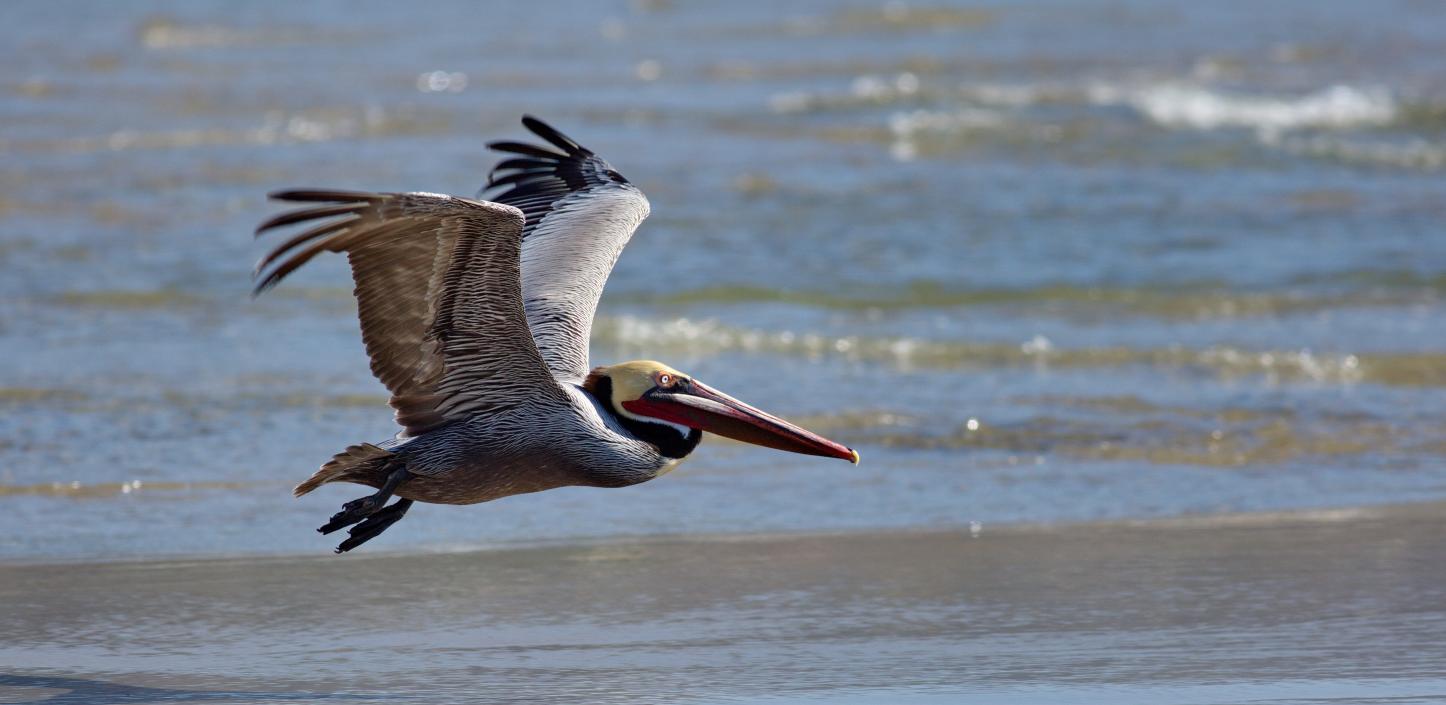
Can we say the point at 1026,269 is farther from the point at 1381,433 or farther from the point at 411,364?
the point at 411,364

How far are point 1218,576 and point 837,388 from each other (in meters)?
3.31

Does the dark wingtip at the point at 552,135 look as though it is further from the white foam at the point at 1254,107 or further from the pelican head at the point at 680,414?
the white foam at the point at 1254,107

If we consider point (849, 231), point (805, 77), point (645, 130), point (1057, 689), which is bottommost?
point (1057, 689)

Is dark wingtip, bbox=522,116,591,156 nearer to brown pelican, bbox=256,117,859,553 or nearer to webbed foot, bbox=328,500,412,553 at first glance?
brown pelican, bbox=256,117,859,553

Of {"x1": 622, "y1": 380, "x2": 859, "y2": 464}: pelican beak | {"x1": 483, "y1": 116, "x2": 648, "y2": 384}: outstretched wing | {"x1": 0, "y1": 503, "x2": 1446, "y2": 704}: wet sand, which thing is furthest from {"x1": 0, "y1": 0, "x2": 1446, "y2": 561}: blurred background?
{"x1": 622, "y1": 380, "x2": 859, "y2": 464}: pelican beak

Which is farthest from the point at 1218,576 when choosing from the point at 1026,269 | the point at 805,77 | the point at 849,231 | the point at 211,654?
the point at 805,77

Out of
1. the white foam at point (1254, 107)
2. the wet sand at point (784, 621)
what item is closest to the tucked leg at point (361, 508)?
the wet sand at point (784, 621)

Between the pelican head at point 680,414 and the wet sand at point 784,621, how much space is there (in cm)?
51

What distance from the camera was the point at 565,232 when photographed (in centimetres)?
714

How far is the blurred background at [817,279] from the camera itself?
7613 millimetres

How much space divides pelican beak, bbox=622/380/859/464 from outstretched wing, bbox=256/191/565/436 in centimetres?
32

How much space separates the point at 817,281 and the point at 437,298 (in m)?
6.60

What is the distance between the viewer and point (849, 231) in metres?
13.5

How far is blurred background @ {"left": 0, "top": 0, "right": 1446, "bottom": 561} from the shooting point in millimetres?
7613
